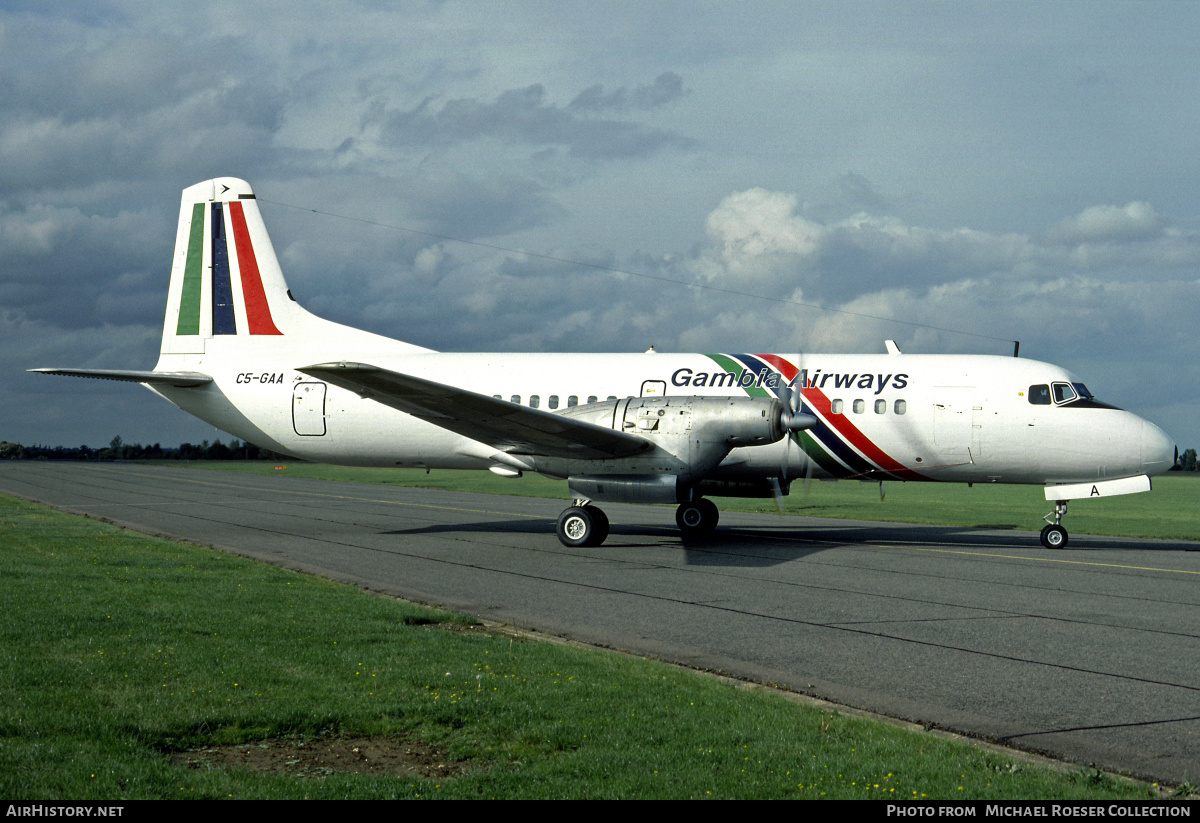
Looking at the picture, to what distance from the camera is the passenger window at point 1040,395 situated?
19.7 meters

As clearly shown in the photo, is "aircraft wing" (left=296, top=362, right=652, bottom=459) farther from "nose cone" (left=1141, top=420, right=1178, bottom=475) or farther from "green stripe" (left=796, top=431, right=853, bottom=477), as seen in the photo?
"nose cone" (left=1141, top=420, right=1178, bottom=475)

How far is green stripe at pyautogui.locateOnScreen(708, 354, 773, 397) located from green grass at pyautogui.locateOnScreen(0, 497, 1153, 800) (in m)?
11.0

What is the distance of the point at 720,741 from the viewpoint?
21.1 ft

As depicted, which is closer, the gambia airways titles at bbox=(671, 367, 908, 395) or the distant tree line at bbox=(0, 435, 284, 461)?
the gambia airways titles at bbox=(671, 367, 908, 395)

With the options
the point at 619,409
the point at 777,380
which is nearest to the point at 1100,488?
the point at 777,380

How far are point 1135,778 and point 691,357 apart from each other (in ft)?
53.7

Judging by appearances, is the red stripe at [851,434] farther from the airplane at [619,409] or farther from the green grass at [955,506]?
the green grass at [955,506]

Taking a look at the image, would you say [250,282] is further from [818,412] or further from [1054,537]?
[1054,537]

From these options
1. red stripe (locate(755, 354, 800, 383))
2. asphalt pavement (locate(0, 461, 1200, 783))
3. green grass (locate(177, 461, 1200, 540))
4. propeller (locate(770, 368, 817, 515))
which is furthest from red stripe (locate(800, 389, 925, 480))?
green grass (locate(177, 461, 1200, 540))

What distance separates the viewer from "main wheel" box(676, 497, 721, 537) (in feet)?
73.5

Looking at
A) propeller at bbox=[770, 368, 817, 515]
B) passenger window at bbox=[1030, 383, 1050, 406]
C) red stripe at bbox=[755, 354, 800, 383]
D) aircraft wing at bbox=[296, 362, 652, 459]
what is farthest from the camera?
red stripe at bbox=[755, 354, 800, 383]

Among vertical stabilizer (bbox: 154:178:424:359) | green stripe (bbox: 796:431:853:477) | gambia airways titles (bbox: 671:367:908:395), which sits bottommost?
green stripe (bbox: 796:431:853:477)

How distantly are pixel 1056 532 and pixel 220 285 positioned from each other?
19.6m

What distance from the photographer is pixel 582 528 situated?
770 inches
